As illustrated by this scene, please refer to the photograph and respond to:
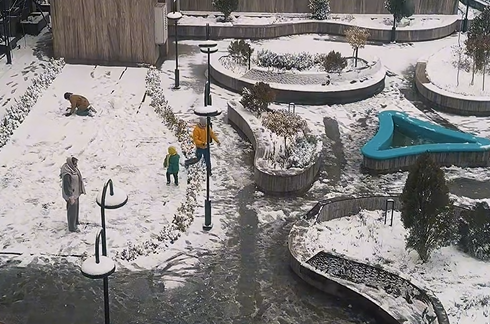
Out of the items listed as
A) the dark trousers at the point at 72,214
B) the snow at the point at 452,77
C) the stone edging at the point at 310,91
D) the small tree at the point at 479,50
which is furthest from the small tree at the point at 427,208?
the small tree at the point at 479,50

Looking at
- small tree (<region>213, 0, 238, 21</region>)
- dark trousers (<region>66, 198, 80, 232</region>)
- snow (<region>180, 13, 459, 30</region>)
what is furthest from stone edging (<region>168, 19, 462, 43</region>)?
dark trousers (<region>66, 198, 80, 232</region>)

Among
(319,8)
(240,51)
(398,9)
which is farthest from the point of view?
(319,8)

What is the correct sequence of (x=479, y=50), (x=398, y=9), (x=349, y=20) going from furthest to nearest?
(x=349, y=20) → (x=398, y=9) → (x=479, y=50)

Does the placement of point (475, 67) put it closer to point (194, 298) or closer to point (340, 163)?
point (340, 163)

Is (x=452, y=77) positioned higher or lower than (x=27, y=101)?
higher

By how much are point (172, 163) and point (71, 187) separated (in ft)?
8.34

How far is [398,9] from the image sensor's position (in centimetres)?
2666

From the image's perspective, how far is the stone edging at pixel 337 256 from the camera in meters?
12.3

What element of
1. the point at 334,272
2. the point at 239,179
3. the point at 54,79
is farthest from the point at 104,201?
the point at 54,79

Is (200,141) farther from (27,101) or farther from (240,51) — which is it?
(240,51)

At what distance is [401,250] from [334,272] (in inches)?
56.8

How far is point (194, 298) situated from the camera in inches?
510

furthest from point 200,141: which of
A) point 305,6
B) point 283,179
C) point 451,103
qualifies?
point 305,6

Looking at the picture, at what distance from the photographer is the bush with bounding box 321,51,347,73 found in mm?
21594
